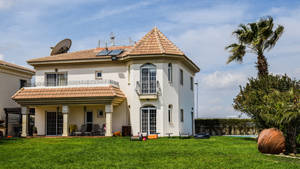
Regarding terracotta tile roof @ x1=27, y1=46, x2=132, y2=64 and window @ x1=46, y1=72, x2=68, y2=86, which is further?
window @ x1=46, y1=72, x2=68, y2=86

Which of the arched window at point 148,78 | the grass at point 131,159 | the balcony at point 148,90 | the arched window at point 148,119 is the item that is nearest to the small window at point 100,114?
the arched window at point 148,119

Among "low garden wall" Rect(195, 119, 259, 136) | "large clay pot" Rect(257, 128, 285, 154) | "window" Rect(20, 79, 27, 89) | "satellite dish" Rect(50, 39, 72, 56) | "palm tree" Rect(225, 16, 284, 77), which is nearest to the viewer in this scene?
"large clay pot" Rect(257, 128, 285, 154)

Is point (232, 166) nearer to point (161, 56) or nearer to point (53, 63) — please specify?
point (161, 56)

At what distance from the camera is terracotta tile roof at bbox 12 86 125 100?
2772 cm

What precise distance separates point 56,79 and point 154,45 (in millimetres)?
9477

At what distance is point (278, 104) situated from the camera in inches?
700

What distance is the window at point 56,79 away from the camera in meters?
31.6

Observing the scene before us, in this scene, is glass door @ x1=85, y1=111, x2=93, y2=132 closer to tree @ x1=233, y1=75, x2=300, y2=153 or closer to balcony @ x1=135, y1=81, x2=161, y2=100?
balcony @ x1=135, y1=81, x2=161, y2=100

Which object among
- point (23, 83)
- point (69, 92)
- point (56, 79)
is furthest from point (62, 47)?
point (69, 92)

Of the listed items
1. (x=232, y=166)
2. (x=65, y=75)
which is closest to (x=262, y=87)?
(x=232, y=166)

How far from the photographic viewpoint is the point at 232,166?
508 inches

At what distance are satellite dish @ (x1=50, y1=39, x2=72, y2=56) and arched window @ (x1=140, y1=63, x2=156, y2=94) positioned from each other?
36.2 ft

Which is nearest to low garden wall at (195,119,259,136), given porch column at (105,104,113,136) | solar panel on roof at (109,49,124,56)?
solar panel on roof at (109,49,124,56)

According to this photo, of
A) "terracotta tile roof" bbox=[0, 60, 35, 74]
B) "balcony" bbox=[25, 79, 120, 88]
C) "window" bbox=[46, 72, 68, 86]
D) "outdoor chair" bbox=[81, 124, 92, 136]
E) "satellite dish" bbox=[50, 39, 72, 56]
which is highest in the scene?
"satellite dish" bbox=[50, 39, 72, 56]
